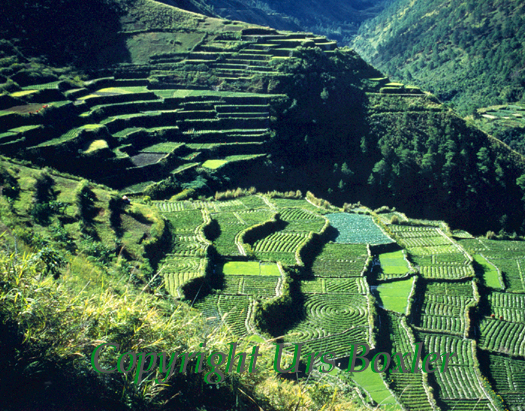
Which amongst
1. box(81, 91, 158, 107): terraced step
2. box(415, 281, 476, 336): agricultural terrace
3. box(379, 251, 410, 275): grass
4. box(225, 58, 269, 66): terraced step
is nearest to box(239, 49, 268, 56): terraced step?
box(225, 58, 269, 66): terraced step

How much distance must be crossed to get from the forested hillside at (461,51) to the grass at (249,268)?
2253 inches

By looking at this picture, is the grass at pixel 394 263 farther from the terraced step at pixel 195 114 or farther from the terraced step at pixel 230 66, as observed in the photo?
the terraced step at pixel 230 66

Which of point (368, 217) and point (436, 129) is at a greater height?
point (436, 129)

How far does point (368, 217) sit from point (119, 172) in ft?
64.2

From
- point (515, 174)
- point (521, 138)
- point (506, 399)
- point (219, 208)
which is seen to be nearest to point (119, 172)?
point (219, 208)

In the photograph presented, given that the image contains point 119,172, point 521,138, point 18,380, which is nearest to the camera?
point 18,380

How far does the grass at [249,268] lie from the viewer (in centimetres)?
2289

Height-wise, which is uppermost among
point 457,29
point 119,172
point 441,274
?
point 457,29

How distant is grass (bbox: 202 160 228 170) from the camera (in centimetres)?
3573

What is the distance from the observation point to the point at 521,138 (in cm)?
5984

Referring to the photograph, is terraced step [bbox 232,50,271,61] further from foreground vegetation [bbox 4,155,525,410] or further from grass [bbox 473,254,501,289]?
grass [bbox 473,254,501,289]

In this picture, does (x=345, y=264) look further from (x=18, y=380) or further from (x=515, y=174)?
(x=515, y=174)

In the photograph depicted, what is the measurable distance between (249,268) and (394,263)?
10.1 m

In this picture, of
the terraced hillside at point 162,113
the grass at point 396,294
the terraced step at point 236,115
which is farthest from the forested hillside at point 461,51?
the grass at point 396,294
